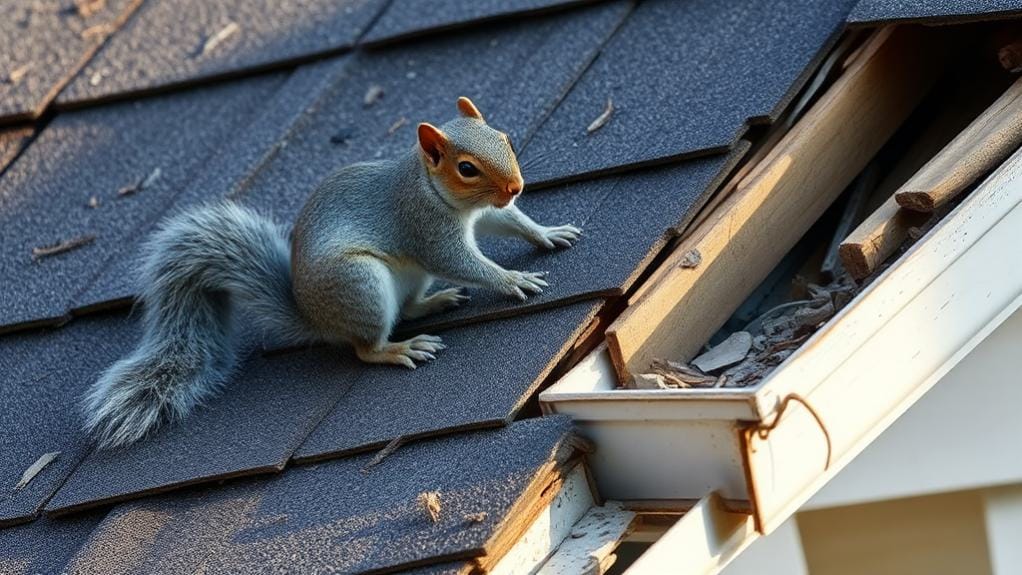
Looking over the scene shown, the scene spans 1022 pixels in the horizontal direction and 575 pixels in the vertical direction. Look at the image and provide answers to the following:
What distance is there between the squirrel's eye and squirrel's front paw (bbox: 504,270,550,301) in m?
0.23

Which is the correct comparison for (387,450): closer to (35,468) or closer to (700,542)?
(700,542)

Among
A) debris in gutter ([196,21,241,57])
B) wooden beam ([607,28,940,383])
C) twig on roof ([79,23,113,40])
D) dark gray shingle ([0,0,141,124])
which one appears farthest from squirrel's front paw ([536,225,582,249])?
A: twig on roof ([79,23,113,40])

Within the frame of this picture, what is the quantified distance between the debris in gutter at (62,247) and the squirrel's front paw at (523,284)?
1153 mm

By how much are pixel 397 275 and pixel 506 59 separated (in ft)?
2.42

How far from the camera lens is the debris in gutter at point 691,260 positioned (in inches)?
102

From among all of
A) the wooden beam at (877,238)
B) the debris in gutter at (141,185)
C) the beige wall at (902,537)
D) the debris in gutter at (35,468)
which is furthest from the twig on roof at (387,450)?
the debris in gutter at (141,185)

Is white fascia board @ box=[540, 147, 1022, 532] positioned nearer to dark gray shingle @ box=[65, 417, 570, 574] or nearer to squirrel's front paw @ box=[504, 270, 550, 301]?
dark gray shingle @ box=[65, 417, 570, 574]

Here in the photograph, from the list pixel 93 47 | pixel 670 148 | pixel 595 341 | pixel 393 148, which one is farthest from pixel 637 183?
pixel 93 47

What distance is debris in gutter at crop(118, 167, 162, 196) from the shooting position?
350 centimetres

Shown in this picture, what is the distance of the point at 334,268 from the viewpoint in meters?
2.86

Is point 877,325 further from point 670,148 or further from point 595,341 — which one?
point 670,148

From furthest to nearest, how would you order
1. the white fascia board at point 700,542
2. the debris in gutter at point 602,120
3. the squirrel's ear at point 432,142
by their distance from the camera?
the debris in gutter at point 602,120 < the squirrel's ear at point 432,142 < the white fascia board at point 700,542

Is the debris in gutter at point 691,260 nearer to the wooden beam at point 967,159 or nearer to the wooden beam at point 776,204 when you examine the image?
the wooden beam at point 776,204

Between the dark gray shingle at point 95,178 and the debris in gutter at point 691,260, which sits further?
the dark gray shingle at point 95,178
